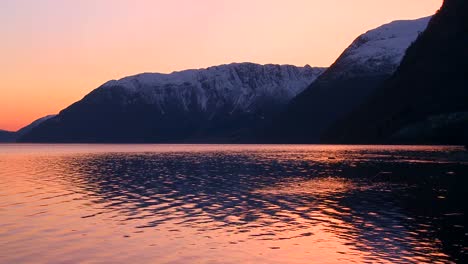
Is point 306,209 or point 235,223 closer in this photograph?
point 235,223

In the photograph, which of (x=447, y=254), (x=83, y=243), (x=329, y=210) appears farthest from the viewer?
(x=329, y=210)

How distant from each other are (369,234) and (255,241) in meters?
9.12

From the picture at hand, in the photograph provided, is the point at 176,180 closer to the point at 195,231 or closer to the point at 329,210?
the point at 329,210

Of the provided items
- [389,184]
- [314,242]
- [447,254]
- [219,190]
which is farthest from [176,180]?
[447,254]

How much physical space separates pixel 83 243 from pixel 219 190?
37791 mm

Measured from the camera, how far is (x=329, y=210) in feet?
177

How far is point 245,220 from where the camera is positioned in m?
47.3

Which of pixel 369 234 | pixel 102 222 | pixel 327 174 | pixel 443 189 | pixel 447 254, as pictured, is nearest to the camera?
pixel 447 254

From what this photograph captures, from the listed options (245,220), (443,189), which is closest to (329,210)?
(245,220)

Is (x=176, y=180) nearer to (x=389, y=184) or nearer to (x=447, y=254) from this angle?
(x=389, y=184)

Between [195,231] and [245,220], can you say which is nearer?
[195,231]

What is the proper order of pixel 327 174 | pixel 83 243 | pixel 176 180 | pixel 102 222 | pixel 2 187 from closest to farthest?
pixel 83 243 → pixel 102 222 → pixel 2 187 → pixel 176 180 → pixel 327 174

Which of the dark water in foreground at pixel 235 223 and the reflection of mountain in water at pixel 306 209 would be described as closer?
the dark water in foreground at pixel 235 223

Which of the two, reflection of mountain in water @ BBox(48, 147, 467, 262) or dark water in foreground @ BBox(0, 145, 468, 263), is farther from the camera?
reflection of mountain in water @ BBox(48, 147, 467, 262)
